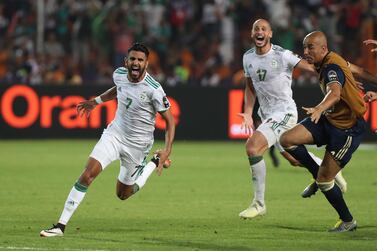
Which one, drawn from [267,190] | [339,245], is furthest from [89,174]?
[267,190]

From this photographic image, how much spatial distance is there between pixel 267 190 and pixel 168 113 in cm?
510

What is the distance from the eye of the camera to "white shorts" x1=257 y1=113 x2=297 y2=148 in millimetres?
13078

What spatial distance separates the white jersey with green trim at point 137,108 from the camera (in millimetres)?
11570

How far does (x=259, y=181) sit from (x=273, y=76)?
1.46 meters

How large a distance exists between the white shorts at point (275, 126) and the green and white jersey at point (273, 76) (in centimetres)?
7

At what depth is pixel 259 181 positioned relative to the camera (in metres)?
12.8

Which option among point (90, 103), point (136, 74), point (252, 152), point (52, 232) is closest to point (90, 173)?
point (52, 232)

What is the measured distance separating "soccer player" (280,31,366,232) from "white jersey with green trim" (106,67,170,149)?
1.53 m

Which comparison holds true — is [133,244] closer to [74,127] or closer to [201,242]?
[201,242]

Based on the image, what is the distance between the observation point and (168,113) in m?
11.5

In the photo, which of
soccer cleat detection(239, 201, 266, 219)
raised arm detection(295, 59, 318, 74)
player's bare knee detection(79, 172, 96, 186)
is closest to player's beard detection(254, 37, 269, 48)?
raised arm detection(295, 59, 318, 74)

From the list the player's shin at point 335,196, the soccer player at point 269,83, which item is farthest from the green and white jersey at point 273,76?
the player's shin at point 335,196

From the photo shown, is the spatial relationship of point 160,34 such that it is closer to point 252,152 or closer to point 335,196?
point 252,152

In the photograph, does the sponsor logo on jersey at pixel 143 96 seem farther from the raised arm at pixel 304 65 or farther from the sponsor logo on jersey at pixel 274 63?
the raised arm at pixel 304 65
